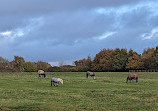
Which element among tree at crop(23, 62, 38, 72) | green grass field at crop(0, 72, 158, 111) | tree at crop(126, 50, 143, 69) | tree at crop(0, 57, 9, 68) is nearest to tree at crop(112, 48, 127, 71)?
tree at crop(126, 50, 143, 69)

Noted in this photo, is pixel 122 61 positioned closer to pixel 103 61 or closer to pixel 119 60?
pixel 119 60

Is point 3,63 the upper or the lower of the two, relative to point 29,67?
upper

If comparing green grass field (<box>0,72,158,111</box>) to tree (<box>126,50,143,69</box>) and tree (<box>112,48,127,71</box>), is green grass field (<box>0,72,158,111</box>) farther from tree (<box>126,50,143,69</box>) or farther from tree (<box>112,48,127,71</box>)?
tree (<box>112,48,127,71</box>)

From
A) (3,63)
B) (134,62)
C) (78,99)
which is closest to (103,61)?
(134,62)

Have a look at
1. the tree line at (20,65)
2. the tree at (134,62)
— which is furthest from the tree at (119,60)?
the tree line at (20,65)

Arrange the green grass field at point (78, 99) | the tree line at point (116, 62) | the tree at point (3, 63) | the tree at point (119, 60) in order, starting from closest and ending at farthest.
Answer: the green grass field at point (78, 99) < the tree line at point (116, 62) < the tree at point (119, 60) < the tree at point (3, 63)

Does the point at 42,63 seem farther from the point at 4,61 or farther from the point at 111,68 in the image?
the point at 111,68

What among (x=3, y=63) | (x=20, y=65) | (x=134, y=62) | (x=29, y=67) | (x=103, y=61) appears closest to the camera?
(x=134, y=62)

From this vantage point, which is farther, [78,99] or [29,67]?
[29,67]

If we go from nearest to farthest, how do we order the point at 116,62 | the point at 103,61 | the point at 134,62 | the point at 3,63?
1. the point at 134,62
2. the point at 116,62
3. the point at 103,61
4. the point at 3,63

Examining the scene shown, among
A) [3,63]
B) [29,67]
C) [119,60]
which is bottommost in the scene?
[29,67]

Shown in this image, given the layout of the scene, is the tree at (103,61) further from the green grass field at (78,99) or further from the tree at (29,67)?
the green grass field at (78,99)

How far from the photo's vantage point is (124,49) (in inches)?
4092

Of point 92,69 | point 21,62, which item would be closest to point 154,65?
point 92,69
